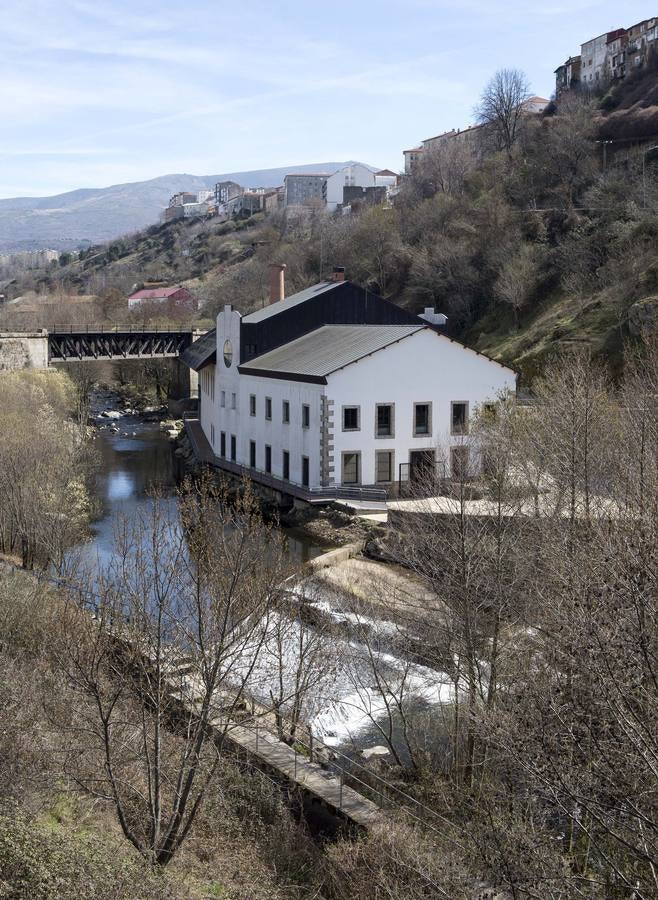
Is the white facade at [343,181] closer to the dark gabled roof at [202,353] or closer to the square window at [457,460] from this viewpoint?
the dark gabled roof at [202,353]

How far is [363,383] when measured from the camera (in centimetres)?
3944

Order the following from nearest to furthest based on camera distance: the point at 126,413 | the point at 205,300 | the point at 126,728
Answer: the point at 126,728, the point at 126,413, the point at 205,300

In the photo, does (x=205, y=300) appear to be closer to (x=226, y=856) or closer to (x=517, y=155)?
(x=517, y=155)

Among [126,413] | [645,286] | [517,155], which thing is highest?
[517,155]

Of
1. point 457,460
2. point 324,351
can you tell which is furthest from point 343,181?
point 457,460

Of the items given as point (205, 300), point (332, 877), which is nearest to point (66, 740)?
point (332, 877)

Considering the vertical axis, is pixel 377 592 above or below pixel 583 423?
below

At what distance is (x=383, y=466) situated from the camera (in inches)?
1587

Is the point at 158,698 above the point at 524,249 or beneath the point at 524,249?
beneath

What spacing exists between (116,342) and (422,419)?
4603cm

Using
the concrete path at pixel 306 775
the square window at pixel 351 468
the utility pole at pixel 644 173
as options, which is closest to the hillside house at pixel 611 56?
the utility pole at pixel 644 173

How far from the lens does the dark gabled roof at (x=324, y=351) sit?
3969 cm

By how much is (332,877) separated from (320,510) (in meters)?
25.2

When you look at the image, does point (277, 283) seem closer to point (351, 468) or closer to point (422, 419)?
point (422, 419)
